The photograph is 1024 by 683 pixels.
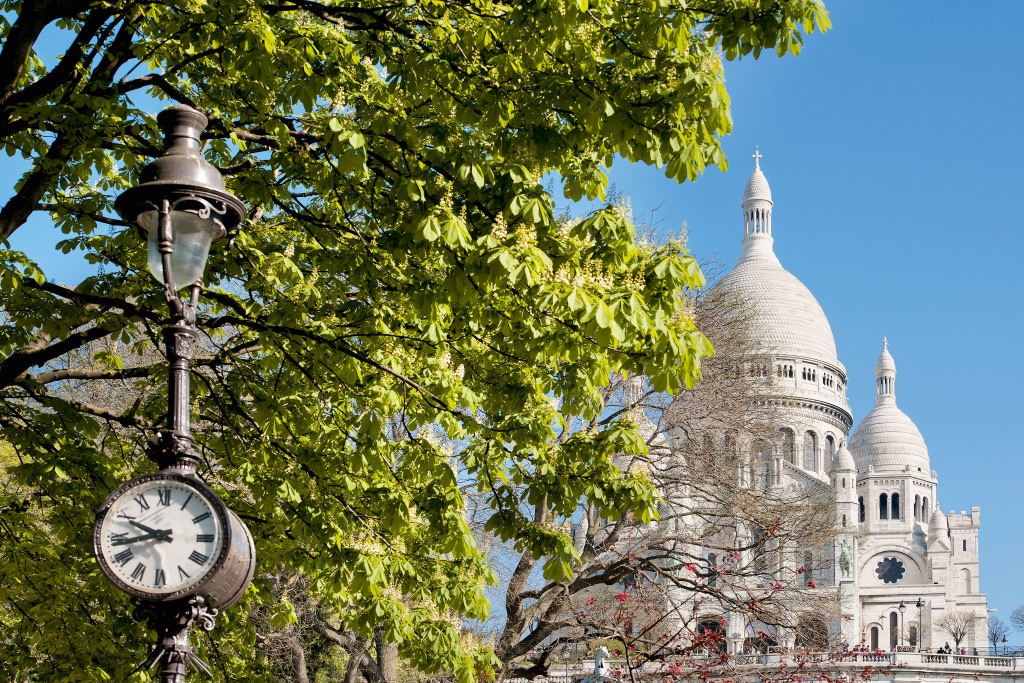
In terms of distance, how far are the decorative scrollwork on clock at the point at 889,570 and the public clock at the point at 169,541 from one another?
114571mm

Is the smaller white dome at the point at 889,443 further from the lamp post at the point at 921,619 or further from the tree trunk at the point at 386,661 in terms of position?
the tree trunk at the point at 386,661

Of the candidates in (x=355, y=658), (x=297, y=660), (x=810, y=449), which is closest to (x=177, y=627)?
(x=355, y=658)

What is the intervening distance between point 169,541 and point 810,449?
11094 cm

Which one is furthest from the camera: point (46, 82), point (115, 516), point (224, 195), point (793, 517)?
point (793, 517)

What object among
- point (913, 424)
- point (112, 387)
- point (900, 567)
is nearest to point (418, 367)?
point (112, 387)

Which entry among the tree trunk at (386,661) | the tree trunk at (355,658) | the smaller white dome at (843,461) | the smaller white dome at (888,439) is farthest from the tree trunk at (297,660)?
the smaller white dome at (888,439)

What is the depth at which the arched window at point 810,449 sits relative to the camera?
111125 millimetres

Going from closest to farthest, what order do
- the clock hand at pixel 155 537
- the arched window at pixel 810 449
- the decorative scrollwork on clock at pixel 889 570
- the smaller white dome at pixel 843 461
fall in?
the clock hand at pixel 155 537, the smaller white dome at pixel 843 461, the arched window at pixel 810 449, the decorative scrollwork on clock at pixel 889 570

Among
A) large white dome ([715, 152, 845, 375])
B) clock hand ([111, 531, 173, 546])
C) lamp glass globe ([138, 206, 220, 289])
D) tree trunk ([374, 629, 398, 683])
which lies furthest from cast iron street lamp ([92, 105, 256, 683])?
large white dome ([715, 152, 845, 375])

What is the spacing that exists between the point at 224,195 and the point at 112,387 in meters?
23.3

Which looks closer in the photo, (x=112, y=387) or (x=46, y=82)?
(x=46, y=82)

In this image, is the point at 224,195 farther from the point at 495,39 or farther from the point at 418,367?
the point at 418,367

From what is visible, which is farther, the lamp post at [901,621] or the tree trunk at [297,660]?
the lamp post at [901,621]

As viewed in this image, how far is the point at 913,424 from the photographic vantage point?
129m
